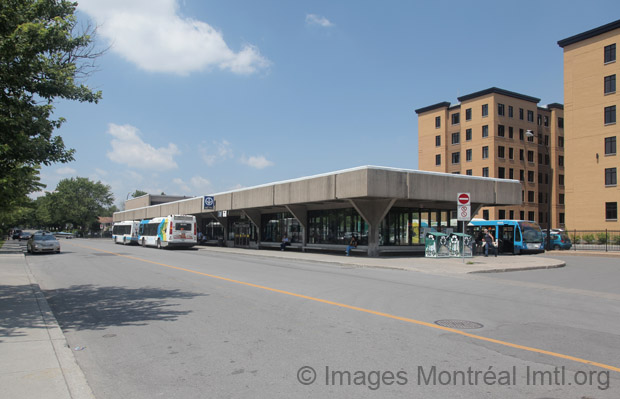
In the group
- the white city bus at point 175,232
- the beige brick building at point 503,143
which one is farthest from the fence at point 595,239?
the white city bus at point 175,232

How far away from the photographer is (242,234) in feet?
148

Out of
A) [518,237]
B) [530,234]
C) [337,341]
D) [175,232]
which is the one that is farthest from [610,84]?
[337,341]

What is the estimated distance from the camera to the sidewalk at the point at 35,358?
182 inches

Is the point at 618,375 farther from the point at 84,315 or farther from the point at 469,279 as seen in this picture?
the point at 469,279

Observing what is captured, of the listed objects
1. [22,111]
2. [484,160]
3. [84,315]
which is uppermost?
[484,160]

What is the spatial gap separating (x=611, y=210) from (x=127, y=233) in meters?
50.7

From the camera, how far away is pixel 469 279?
640 inches

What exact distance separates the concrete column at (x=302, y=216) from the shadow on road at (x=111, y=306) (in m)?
21.9

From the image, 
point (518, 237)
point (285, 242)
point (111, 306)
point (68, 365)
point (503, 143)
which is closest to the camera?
point (68, 365)

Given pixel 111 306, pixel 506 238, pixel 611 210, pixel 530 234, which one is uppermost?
pixel 611 210

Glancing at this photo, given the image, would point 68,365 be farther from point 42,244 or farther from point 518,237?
point 518,237

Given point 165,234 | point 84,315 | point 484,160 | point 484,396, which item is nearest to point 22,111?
point 84,315

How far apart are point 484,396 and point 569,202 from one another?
5123cm

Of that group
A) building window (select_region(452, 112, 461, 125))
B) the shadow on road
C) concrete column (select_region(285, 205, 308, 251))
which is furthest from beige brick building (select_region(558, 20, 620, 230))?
the shadow on road
